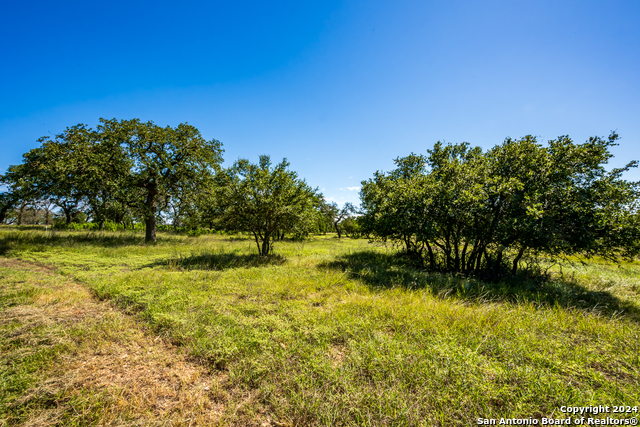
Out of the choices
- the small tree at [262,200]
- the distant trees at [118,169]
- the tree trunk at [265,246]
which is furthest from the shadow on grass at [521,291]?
the distant trees at [118,169]

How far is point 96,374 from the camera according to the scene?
3.57 meters

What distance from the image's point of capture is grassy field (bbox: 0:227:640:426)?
294cm

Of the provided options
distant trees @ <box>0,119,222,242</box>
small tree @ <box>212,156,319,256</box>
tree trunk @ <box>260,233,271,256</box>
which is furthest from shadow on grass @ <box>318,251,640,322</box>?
distant trees @ <box>0,119,222,242</box>

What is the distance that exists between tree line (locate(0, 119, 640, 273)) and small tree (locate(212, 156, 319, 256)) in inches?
2.6

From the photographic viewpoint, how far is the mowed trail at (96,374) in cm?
284

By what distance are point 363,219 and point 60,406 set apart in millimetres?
12841

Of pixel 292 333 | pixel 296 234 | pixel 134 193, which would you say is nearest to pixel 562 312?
pixel 292 333

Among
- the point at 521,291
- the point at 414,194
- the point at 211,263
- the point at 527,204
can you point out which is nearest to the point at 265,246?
the point at 211,263

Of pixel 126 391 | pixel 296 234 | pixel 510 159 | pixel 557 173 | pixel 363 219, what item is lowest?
pixel 126 391

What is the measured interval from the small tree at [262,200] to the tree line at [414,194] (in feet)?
0.22

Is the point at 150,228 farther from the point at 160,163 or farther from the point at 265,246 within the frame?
the point at 265,246

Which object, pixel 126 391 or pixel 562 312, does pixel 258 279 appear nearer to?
pixel 126 391

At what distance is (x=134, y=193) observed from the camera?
20.4 m

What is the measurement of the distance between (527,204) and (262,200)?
42.6 ft
